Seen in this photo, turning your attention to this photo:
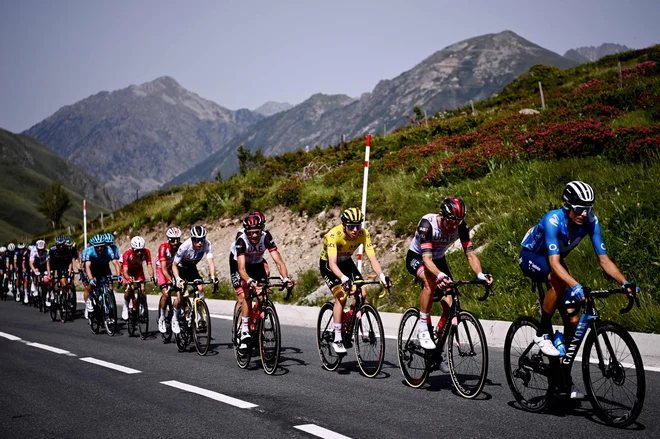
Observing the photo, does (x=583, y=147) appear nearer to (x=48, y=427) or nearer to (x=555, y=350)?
(x=555, y=350)

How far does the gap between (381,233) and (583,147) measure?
5.91 meters

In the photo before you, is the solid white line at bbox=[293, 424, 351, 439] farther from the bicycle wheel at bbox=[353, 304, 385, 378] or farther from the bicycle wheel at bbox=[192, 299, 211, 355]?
the bicycle wheel at bbox=[192, 299, 211, 355]

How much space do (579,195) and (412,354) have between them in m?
2.84

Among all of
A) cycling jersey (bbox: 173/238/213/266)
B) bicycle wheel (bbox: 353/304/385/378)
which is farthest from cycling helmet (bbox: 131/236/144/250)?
bicycle wheel (bbox: 353/304/385/378)

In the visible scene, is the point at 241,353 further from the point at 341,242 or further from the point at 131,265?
the point at 131,265

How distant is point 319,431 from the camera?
548cm

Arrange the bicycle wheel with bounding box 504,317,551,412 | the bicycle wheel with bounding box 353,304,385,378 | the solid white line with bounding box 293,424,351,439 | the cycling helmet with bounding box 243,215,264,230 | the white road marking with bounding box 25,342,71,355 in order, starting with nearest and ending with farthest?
the solid white line with bounding box 293,424,351,439 < the bicycle wheel with bounding box 504,317,551,412 < the bicycle wheel with bounding box 353,304,385,378 < the cycling helmet with bounding box 243,215,264,230 < the white road marking with bounding box 25,342,71,355

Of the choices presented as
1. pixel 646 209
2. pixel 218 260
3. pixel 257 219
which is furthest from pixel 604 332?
pixel 218 260

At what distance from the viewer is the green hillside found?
35.4 feet

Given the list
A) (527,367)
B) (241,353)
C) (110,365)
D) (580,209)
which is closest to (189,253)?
(110,365)

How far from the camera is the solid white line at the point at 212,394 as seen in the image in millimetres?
6664

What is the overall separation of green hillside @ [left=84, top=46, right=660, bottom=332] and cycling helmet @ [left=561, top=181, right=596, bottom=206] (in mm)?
3843

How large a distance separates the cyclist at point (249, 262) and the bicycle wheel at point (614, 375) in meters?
4.37

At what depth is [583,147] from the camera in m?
16.3
